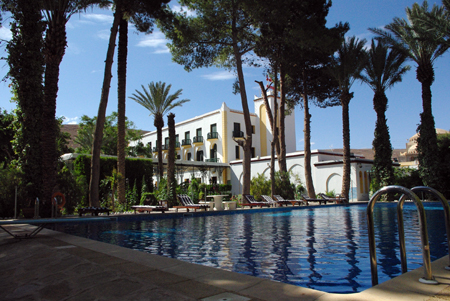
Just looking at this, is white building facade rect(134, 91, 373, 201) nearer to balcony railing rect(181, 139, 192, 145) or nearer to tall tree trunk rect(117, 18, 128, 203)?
balcony railing rect(181, 139, 192, 145)

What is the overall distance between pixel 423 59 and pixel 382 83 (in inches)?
104

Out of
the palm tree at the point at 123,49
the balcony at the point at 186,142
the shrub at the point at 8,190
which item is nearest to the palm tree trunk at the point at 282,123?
the palm tree at the point at 123,49

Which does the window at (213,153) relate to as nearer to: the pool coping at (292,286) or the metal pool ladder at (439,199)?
the pool coping at (292,286)

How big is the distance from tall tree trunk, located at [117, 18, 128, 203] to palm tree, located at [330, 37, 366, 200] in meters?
12.7

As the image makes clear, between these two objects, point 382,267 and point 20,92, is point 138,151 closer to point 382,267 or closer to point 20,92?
point 20,92

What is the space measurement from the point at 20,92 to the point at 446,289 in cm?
1309

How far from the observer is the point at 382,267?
13.9 feet

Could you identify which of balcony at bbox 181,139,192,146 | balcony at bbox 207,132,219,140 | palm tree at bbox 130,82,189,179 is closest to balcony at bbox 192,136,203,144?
balcony at bbox 181,139,192,146

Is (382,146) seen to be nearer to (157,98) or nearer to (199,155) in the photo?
(157,98)

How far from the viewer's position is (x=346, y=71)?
2067 cm

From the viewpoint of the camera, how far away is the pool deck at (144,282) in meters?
2.40

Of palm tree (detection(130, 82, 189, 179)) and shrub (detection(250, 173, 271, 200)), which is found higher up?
palm tree (detection(130, 82, 189, 179))

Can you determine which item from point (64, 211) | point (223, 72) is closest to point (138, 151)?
point (223, 72)

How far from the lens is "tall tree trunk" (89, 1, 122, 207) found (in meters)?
13.3
